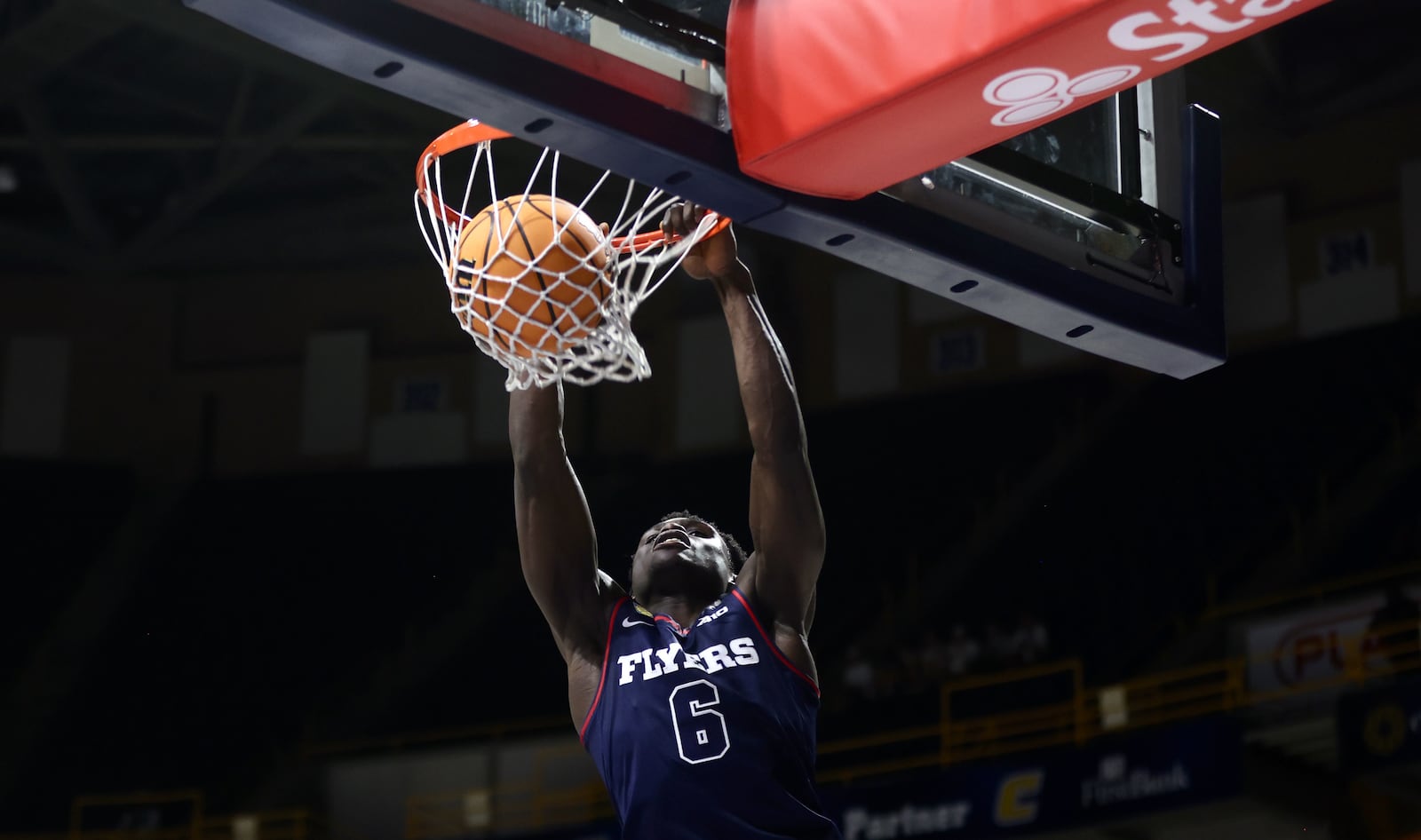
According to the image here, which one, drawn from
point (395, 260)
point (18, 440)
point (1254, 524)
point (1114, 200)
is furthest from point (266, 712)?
point (1114, 200)

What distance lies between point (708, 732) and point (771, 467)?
67cm

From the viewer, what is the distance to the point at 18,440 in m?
15.0

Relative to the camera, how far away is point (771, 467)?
393cm

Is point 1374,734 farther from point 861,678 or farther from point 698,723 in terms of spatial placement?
point 698,723

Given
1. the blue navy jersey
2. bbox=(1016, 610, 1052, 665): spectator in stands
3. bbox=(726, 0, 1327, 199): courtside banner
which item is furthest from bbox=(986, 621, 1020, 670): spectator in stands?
bbox=(726, 0, 1327, 199): courtside banner

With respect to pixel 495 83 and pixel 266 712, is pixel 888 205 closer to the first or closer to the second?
pixel 495 83

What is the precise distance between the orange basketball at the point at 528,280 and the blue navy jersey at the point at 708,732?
791 mm

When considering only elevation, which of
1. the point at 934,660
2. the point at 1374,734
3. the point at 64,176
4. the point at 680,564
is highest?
the point at 64,176

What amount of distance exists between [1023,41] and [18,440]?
46.7 feet

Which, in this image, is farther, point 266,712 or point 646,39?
point 266,712

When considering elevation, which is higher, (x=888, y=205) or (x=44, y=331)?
(x=44, y=331)

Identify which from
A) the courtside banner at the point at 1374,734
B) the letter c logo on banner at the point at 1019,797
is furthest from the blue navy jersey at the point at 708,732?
the courtside banner at the point at 1374,734

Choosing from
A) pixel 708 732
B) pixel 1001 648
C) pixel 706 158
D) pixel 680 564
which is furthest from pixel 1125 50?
pixel 1001 648

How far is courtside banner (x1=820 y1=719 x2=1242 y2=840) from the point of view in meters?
10.2
